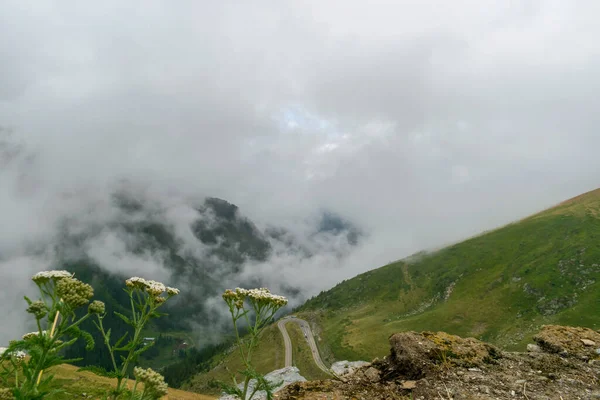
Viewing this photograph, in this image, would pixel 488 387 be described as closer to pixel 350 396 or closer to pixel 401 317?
pixel 350 396

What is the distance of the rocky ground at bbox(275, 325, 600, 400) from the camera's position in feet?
35.0

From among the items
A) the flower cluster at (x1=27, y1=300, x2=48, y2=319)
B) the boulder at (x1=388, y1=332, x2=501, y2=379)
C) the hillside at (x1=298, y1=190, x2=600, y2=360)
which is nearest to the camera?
the flower cluster at (x1=27, y1=300, x2=48, y2=319)

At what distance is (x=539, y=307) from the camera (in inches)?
5782

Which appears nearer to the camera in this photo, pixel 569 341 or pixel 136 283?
pixel 136 283

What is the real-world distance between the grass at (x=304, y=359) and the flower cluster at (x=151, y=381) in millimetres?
144915

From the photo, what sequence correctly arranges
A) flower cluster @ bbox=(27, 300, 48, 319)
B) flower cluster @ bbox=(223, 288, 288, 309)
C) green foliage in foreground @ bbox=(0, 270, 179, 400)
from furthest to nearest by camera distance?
flower cluster @ bbox=(223, 288, 288, 309) < flower cluster @ bbox=(27, 300, 48, 319) < green foliage in foreground @ bbox=(0, 270, 179, 400)

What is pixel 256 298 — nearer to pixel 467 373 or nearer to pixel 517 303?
pixel 467 373

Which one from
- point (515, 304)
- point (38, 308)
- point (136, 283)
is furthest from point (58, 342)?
point (515, 304)

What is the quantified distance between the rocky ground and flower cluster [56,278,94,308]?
23.7 feet

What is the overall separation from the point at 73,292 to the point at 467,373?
12448 mm

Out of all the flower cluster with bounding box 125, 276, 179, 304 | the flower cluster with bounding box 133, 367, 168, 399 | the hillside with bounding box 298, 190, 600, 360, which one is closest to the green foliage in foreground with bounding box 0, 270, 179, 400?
the flower cluster with bounding box 133, 367, 168, 399

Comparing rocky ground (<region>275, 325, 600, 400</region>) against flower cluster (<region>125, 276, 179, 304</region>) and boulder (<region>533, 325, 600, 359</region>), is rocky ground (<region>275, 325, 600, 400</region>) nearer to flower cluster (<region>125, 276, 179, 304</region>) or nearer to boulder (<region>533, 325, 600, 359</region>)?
boulder (<region>533, 325, 600, 359</region>)

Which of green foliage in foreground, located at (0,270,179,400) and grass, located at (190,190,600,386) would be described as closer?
green foliage in foreground, located at (0,270,179,400)

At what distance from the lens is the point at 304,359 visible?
16162cm
